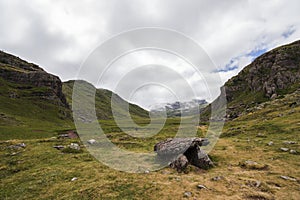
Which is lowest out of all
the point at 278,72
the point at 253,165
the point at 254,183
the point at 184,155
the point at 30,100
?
the point at 254,183

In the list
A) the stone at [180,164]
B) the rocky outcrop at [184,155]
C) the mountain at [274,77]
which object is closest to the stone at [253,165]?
the rocky outcrop at [184,155]

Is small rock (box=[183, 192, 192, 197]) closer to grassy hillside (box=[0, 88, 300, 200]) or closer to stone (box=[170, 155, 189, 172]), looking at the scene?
grassy hillside (box=[0, 88, 300, 200])

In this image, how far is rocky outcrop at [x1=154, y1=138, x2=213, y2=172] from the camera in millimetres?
24502

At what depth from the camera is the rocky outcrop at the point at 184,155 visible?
2450 centimetres

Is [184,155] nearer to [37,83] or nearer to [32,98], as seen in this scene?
[32,98]

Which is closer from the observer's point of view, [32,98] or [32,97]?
[32,98]

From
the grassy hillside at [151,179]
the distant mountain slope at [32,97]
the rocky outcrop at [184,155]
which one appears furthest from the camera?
the distant mountain slope at [32,97]

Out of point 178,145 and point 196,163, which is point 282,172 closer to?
point 196,163

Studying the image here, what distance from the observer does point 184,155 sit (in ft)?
87.0

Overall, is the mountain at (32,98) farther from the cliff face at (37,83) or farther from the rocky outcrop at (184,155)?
the rocky outcrop at (184,155)

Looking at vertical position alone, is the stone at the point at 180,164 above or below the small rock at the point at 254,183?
above

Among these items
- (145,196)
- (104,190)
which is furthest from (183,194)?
(104,190)

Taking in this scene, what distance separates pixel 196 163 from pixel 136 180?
8.81 meters

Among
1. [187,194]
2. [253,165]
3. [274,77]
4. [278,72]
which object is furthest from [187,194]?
[278,72]
